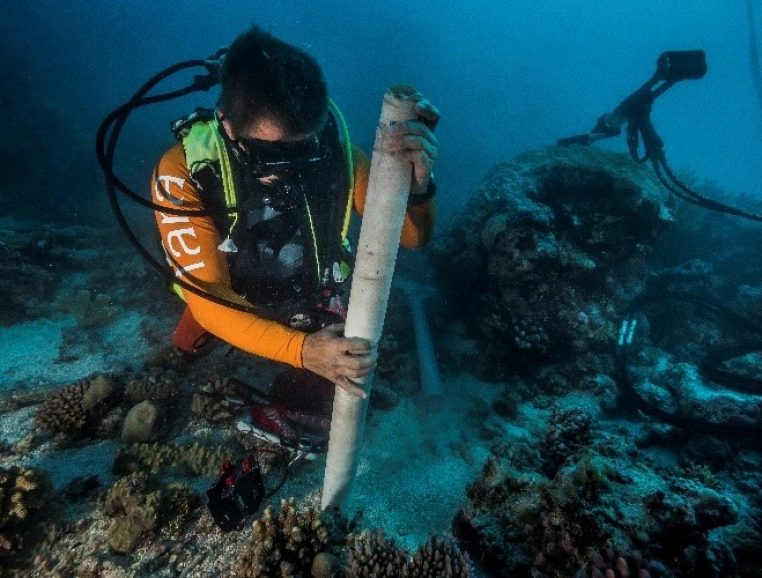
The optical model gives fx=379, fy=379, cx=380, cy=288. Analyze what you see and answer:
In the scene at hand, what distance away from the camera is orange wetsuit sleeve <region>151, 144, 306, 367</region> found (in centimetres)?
302

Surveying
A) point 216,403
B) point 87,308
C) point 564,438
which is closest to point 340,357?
point 564,438

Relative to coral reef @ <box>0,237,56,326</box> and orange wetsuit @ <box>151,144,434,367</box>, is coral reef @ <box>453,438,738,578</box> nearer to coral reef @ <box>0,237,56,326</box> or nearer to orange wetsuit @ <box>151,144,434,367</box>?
orange wetsuit @ <box>151,144,434,367</box>

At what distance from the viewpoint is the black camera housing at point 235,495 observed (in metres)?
3.11

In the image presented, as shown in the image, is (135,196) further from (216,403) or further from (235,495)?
(216,403)

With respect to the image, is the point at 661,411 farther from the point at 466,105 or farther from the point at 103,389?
the point at 466,105

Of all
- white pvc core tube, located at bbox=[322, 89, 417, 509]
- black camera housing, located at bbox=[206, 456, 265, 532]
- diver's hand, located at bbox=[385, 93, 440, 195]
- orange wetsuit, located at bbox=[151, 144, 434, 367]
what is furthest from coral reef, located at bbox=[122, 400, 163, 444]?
diver's hand, located at bbox=[385, 93, 440, 195]

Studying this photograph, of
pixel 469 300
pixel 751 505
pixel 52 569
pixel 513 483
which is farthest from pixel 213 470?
pixel 469 300

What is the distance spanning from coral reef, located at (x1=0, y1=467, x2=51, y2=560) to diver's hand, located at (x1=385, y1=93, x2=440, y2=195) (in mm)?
4148

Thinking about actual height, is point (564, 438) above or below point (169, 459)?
above

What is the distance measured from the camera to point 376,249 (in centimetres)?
213

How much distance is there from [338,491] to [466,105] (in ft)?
165

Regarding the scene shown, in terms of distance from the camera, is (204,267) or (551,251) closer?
(204,267)

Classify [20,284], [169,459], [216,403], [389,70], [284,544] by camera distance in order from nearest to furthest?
[284,544] < [169,459] < [216,403] < [20,284] < [389,70]

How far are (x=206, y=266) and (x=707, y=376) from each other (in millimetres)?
6943
